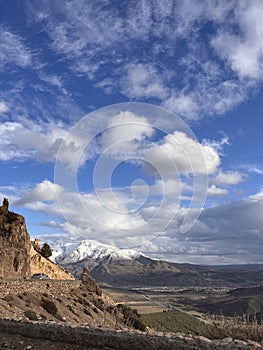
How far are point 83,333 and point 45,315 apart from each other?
20105 millimetres

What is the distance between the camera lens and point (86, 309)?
41.1 m

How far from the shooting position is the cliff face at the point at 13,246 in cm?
5550

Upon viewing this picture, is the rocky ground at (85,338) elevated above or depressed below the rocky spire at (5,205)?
below

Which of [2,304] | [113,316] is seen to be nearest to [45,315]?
[2,304]

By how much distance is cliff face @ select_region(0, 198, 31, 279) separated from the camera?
2185 inches

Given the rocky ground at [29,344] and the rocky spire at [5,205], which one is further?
the rocky spire at [5,205]

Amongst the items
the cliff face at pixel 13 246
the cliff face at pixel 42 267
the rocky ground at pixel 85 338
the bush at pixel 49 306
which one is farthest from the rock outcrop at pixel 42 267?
the rocky ground at pixel 85 338

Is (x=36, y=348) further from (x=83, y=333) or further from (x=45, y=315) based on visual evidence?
(x=45, y=315)

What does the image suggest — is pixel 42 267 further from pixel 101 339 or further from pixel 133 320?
pixel 101 339

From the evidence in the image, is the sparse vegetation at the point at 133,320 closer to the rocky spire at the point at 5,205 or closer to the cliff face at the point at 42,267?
the cliff face at the point at 42,267

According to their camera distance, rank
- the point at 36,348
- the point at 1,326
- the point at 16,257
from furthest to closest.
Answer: the point at 16,257 → the point at 1,326 → the point at 36,348

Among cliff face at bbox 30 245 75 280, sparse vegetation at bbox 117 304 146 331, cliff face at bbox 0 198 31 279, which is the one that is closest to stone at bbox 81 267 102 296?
sparse vegetation at bbox 117 304 146 331

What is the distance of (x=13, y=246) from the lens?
5784 centimetres

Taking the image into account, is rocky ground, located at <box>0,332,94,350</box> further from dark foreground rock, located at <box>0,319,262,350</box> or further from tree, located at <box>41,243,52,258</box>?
tree, located at <box>41,243,52,258</box>
